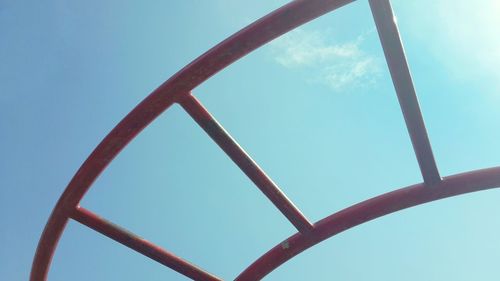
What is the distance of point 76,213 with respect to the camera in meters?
4.13

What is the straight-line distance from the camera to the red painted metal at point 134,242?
4117 millimetres

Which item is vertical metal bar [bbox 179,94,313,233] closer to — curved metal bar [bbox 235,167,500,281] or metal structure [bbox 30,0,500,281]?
metal structure [bbox 30,0,500,281]

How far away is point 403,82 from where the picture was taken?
3.27 meters

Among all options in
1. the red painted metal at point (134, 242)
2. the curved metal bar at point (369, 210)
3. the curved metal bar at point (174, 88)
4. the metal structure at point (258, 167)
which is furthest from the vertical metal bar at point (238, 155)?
the red painted metal at point (134, 242)

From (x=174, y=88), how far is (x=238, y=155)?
2.36 feet

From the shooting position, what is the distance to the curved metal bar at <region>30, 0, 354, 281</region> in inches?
122

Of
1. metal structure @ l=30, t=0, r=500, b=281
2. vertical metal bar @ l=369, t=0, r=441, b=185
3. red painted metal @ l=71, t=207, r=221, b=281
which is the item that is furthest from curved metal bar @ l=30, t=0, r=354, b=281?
vertical metal bar @ l=369, t=0, r=441, b=185

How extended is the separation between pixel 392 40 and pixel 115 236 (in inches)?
108

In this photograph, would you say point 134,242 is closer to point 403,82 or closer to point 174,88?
point 174,88

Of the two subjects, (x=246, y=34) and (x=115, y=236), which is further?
(x=115, y=236)

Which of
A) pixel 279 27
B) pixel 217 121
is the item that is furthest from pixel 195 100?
pixel 279 27

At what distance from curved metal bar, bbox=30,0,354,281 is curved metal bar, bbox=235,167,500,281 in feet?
5.78

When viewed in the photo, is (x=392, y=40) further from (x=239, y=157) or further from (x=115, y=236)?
(x=115, y=236)

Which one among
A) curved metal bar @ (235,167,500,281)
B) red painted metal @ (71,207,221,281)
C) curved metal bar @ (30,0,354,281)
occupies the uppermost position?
curved metal bar @ (30,0,354,281)
